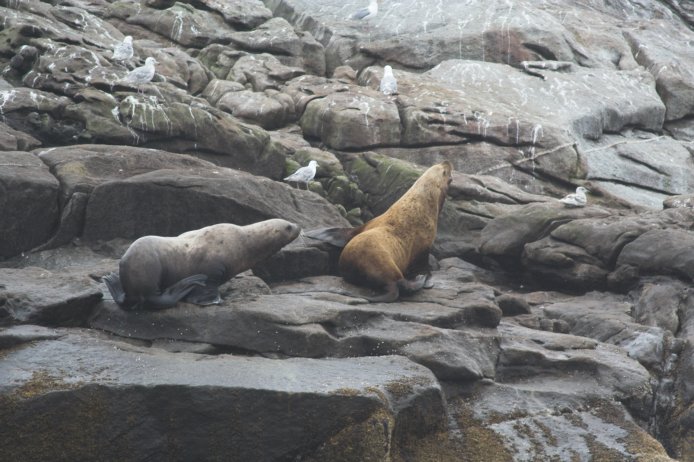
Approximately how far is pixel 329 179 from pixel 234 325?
7563 mm

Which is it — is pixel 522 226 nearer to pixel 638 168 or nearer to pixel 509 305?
pixel 509 305

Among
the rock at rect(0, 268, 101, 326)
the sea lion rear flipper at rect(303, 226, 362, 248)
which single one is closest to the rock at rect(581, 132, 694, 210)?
the sea lion rear flipper at rect(303, 226, 362, 248)

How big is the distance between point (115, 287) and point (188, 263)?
2.53ft

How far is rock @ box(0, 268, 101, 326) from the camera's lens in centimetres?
682

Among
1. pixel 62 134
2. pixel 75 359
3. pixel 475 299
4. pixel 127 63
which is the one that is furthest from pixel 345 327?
pixel 127 63

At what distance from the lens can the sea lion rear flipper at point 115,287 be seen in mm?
7359

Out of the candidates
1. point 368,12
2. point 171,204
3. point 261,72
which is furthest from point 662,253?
point 368,12

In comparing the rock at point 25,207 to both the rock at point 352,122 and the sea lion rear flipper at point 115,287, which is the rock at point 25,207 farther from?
the rock at point 352,122

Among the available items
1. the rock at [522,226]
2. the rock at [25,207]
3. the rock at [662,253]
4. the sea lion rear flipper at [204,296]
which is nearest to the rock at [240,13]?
the rock at [522,226]

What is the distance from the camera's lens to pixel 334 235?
10.2 m

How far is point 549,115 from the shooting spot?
63.5 ft

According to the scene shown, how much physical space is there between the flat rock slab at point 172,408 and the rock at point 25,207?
3488mm

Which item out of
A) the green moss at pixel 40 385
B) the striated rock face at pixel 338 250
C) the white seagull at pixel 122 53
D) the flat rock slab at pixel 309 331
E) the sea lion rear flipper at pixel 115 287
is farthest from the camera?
the white seagull at pixel 122 53

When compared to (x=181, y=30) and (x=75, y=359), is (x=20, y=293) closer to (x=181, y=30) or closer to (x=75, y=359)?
(x=75, y=359)
